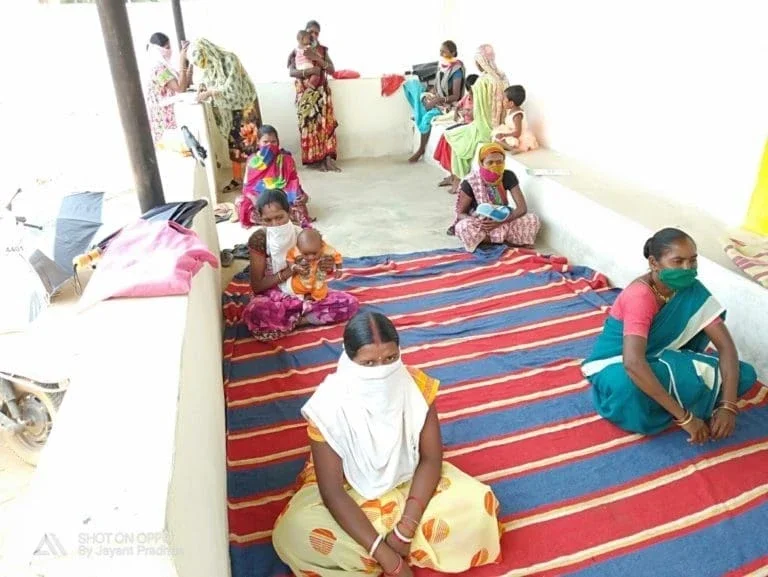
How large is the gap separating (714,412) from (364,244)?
2.82 m

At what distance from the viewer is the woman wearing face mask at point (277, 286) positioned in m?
3.34

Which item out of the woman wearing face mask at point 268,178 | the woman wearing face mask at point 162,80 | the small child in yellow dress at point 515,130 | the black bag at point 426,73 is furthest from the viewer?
the black bag at point 426,73

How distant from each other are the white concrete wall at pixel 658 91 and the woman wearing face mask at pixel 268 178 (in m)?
2.33

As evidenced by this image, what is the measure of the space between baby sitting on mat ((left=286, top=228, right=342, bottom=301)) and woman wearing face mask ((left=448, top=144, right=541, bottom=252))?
1.36m

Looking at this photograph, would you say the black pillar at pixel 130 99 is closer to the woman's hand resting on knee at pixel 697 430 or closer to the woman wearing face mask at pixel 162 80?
the woman's hand resting on knee at pixel 697 430

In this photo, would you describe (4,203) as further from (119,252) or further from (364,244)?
(364,244)

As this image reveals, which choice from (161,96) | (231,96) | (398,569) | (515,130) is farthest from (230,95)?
(398,569)

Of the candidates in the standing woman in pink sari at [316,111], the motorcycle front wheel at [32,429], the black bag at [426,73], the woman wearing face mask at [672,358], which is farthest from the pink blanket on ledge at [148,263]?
the black bag at [426,73]

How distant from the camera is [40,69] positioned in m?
7.82

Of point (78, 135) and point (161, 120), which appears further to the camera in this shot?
point (161, 120)

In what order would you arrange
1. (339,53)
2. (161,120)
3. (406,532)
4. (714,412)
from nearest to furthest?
(406,532)
(714,412)
(161,120)
(339,53)

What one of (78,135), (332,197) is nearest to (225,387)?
(332,197)

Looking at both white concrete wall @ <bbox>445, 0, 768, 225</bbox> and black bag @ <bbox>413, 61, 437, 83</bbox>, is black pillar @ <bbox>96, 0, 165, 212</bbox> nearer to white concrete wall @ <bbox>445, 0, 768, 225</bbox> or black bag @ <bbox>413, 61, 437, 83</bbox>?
white concrete wall @ <bbox>445, 0, 768, 225</bbox>

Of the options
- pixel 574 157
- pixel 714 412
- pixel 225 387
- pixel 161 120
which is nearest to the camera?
pixel 714 412
